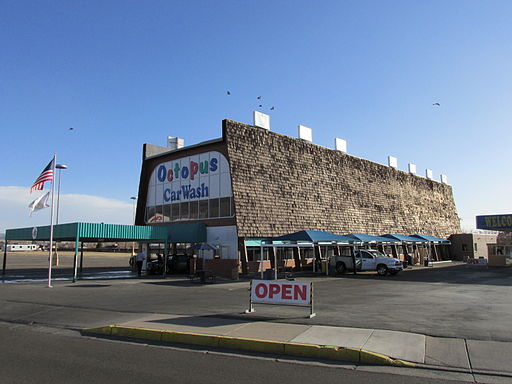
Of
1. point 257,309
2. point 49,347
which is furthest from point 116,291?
point 49,347

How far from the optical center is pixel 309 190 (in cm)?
3678

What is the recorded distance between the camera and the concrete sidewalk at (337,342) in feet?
24.7

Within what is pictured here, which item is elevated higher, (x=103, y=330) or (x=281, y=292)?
(x=281, y=292)

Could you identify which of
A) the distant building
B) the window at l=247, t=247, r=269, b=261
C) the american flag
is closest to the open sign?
the american flag

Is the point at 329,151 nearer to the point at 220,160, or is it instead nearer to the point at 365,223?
the point at 365,223

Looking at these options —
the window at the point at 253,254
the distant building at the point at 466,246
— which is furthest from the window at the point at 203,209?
the distant building at the point at 466,246

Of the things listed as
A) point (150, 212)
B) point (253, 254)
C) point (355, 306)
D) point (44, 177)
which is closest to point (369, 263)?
point (253, 254)

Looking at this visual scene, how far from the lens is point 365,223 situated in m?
42.8

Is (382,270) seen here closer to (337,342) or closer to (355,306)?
(355,306)

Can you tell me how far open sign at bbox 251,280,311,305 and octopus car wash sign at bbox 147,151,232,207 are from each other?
19.7 m

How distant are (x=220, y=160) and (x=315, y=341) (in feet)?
81.7

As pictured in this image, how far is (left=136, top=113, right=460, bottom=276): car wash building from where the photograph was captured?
31.0 meters

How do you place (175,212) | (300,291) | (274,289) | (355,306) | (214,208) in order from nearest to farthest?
(300,291) → (274,289) → (355,306) → (214,208) → (175,212)

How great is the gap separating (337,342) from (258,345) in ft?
5.42
